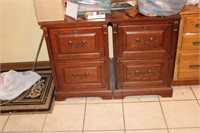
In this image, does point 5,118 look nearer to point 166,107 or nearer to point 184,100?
point 166,107

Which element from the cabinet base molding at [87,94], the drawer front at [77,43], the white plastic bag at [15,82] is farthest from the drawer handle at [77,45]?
the white plastic bag at [15,82]

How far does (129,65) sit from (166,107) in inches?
18.3

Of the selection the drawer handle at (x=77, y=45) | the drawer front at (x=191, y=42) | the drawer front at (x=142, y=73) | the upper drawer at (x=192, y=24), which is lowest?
the drawer front at (x=142, y=73)

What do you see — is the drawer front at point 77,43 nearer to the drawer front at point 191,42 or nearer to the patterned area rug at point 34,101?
the patterned area rug at point 34,101

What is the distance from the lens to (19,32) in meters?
2.35

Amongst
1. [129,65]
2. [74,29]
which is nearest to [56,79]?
[74,29]

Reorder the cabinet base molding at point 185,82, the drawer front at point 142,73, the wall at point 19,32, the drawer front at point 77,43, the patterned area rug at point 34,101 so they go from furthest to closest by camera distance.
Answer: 1. the wall at point 19,32
2. the cabinet base molding at point 185,82
3. the patterned area rug at point 34,101
4. the drawer front at point 142,73
5. the drawer front at point 77,43

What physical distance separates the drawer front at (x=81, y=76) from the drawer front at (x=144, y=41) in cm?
24

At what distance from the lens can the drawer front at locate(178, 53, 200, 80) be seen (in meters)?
1.95

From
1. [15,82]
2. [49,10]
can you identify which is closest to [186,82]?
[49,10]

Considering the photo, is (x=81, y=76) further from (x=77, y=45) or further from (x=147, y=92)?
(x=147, y=92)

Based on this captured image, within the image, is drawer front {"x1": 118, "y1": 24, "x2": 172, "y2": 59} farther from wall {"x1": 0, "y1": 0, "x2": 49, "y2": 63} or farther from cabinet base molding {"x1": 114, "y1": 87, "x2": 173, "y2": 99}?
wall {"x1": 0, "y1": 0, "x2": 49, "y2": 63}

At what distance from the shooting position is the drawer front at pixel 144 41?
1752 mm

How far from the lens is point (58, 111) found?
1989 mm
